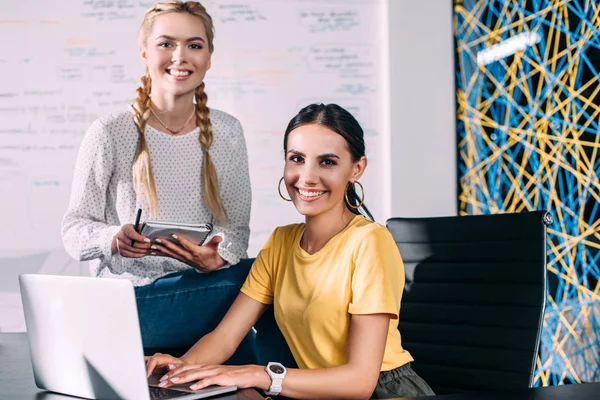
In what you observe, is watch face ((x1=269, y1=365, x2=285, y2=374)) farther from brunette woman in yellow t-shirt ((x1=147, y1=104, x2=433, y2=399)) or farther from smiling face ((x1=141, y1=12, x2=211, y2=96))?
smiling face ((x1=141, y1=12, x2=211, y2=96))

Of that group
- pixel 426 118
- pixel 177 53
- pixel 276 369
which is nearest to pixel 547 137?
pixel 426 118

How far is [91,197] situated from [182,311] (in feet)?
2.10

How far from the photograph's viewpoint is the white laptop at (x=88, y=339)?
1.12 m

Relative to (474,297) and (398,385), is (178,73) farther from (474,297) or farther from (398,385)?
(398,385)

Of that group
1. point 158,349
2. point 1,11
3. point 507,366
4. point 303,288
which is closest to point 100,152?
point 158,349

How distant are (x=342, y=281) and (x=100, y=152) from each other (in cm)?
96

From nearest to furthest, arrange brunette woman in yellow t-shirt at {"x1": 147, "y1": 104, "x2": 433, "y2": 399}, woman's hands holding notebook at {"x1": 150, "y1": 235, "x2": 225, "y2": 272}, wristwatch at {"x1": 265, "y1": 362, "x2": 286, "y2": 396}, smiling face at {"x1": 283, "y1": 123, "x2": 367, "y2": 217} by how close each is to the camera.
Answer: wristwatch at {"x1": 265, "y1": 362, "x2": 286, "y2": 396}
brunette woman in yellow t-shirt at {"x1": 147, "y1": 104, "x2": 433, "y2": 399}
smiling face at {"x1": 283, "y1": 123, "x2": 367, "y2": 217}
woman's hands holding notebook at {"x1": 150, "y1": 235, "x2": 225, "y2": 272}

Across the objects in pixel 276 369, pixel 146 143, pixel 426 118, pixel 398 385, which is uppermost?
pixel 426 118

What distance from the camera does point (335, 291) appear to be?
167 cm

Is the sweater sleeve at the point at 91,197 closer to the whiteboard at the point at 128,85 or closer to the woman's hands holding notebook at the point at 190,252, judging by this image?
the woman's hands holding notebook at the point at 190,252

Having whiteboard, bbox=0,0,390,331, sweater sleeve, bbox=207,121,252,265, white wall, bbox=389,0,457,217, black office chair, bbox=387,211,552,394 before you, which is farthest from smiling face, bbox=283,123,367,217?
white wall, bbox=389,0,457,217

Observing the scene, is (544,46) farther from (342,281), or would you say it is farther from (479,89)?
(342,281)

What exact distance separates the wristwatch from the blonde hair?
973 millimetres

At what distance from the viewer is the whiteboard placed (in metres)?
3.55
